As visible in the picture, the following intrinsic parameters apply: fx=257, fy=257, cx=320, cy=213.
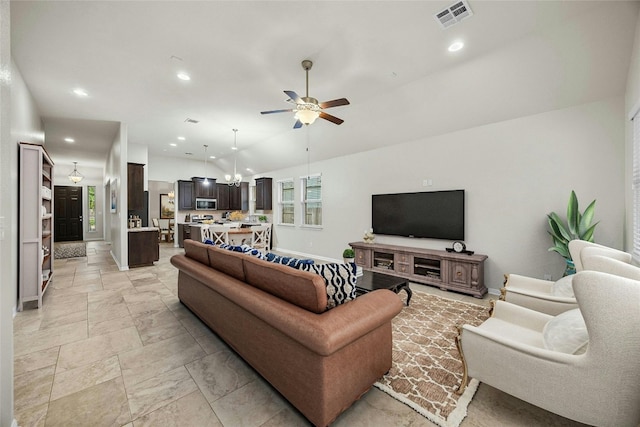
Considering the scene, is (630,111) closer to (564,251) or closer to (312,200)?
(564,251)

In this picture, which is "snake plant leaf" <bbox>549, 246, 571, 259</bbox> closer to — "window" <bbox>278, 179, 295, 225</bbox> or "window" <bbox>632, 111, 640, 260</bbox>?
"window" <bbox>632, 111, 640, 260</bbox>

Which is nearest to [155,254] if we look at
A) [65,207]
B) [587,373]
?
[587,373]

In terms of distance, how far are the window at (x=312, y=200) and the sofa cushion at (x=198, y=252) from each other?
4.17 m

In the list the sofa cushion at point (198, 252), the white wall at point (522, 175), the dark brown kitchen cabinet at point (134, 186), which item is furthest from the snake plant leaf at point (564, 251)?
the dark brown kitchen cabinet at point (134, 186)

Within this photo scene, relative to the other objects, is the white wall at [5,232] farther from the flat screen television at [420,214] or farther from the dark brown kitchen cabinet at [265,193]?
the dark brown kitchen cabinet at [265,193]

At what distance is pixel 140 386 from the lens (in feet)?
6.30

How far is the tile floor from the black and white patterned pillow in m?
0.72

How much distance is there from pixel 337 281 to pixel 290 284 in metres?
0.32

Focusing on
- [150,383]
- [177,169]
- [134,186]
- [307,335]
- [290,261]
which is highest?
[177,169]

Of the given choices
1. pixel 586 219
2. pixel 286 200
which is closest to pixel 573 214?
pixel 586 219

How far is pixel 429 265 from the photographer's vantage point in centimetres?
444

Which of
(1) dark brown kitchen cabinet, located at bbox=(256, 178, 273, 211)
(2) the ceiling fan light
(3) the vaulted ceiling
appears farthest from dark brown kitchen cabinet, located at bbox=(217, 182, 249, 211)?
(2) the ceiling fan light

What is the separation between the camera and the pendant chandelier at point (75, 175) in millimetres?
9617

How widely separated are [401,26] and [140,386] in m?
3.91
